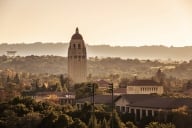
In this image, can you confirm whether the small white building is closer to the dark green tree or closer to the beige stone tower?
the beige stone tower

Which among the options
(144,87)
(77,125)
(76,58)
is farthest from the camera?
(76,58)

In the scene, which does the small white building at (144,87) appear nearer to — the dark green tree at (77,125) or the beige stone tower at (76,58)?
the beige stone tower at (76,58)

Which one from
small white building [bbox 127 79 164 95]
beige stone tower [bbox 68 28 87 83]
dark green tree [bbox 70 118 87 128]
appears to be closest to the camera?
dark green tree [bbox 70 118 87 128]

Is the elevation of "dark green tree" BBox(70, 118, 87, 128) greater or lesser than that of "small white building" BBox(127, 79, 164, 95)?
greater

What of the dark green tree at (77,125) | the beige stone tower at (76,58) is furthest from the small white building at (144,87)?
the dark green tree at (77,125)

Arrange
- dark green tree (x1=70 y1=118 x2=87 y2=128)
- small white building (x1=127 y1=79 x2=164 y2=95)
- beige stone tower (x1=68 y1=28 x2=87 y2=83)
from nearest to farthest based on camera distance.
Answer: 1. dark green tree (x1=70 y1=118 x2=87 y2=128)
2. small white building (x1=127 y1=79 x2=164 y2=95)
3. beige stone tower (x1=68 y1=28 x2=87 y2=83)

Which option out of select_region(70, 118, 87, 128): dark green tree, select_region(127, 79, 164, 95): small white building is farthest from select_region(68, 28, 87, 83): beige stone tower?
select_region(70, 118, 87, 128): dark green tree

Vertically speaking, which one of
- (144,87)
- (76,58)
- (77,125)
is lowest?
(144,87)

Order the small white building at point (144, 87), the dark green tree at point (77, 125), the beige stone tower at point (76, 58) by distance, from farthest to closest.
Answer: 1. the beige stone tower at point (76, 58)
2. the small white building at point (144, 87)
3. the dark green tree at point (77, 125)

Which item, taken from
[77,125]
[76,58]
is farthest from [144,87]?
[77,125]

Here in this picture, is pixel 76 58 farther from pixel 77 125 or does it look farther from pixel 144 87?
pixel 77 125

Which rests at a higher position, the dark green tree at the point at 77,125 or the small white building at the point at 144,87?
the dark green tree at the point at 77,125

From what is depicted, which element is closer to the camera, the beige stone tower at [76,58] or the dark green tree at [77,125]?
the dark green tree at [77,125]

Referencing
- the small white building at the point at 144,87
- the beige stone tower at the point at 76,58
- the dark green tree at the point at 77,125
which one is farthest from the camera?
the beige stone tower at the point at 76,58
